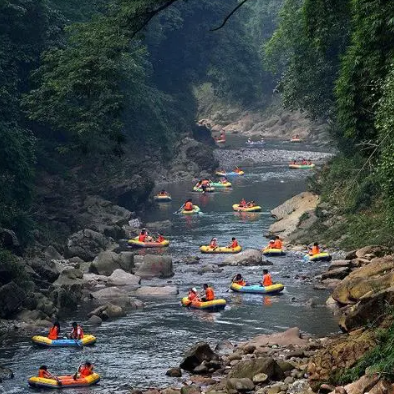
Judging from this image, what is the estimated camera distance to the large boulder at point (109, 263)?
119 ft

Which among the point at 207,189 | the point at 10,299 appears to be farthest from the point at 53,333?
the point at 207,189

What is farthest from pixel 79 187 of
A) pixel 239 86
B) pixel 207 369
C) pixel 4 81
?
pixel 239 86

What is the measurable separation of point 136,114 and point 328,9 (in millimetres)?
32292

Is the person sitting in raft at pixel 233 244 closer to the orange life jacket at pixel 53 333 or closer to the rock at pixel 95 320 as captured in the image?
the rock at pixel 95 320

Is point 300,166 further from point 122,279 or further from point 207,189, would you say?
point 122,279

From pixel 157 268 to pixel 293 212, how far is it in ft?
35.2

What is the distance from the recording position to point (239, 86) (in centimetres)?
8956

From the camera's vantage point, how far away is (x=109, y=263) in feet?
120

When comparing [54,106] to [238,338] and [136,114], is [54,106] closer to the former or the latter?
[238,338]

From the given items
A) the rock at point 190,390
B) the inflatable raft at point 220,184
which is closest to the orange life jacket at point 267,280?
the rock at point 190,390

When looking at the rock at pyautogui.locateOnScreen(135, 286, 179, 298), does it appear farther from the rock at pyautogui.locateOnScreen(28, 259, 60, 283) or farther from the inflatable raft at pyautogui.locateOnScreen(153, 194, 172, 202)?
the inflatable raft at pyautogui.locateOnScreen(153, 194, 172, 202)

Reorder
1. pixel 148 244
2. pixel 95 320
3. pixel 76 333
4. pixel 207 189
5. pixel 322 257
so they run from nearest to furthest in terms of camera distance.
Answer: pixel 76 333, pixel 95 320, pixel 322 257, pixel 148 244, pixel 207 189

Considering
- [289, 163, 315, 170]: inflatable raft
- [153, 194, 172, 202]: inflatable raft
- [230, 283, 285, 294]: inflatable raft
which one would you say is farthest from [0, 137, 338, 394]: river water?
[289, 163, 315, 170]: inflatable raft

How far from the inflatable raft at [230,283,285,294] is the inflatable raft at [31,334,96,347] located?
23.8ft
